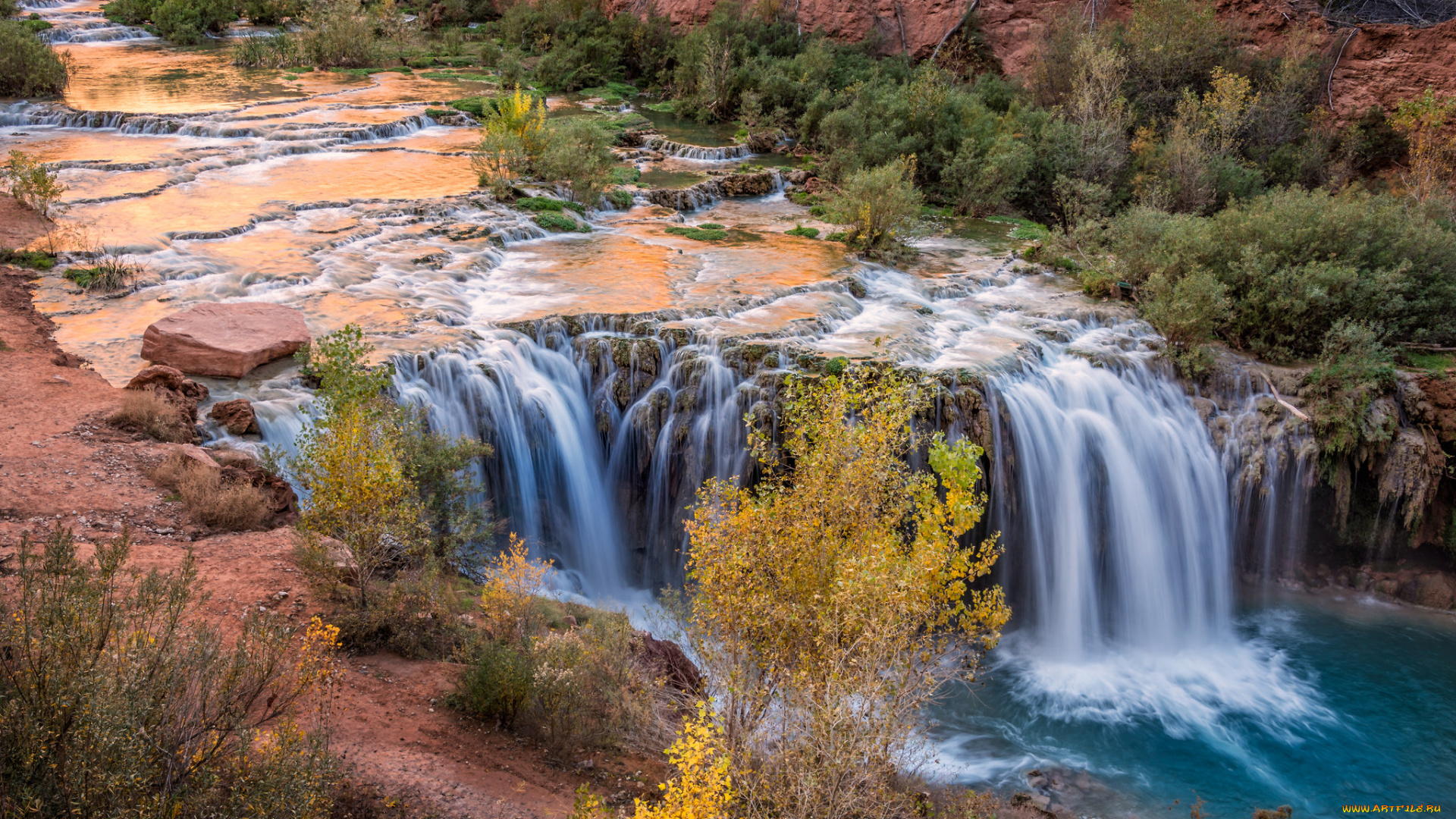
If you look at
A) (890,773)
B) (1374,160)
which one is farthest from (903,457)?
(1374,160)

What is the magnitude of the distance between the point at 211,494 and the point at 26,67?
21.6 metres

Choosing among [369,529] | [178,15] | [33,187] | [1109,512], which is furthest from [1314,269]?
[178,15]

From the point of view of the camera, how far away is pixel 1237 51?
911 inches

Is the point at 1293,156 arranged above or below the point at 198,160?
below

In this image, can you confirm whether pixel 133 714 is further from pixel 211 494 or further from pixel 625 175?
pixel 625 175

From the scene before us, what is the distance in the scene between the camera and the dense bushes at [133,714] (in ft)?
12.1

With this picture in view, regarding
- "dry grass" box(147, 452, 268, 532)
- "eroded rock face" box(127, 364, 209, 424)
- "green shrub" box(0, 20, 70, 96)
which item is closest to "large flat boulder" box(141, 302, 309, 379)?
"eroded rock face" box(127, 364, 209, 424)

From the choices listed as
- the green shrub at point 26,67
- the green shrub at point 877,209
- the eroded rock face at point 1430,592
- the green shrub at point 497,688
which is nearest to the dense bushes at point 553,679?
the green shrub at point 497,688

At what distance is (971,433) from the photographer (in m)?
11.6

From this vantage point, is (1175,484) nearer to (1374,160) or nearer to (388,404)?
(388,404)

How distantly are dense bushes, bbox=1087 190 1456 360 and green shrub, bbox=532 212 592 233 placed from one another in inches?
413

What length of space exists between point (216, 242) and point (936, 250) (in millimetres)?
13125

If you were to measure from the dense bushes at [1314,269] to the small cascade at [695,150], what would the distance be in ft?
40.3

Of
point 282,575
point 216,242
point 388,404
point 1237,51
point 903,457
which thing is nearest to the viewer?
point 282,575
